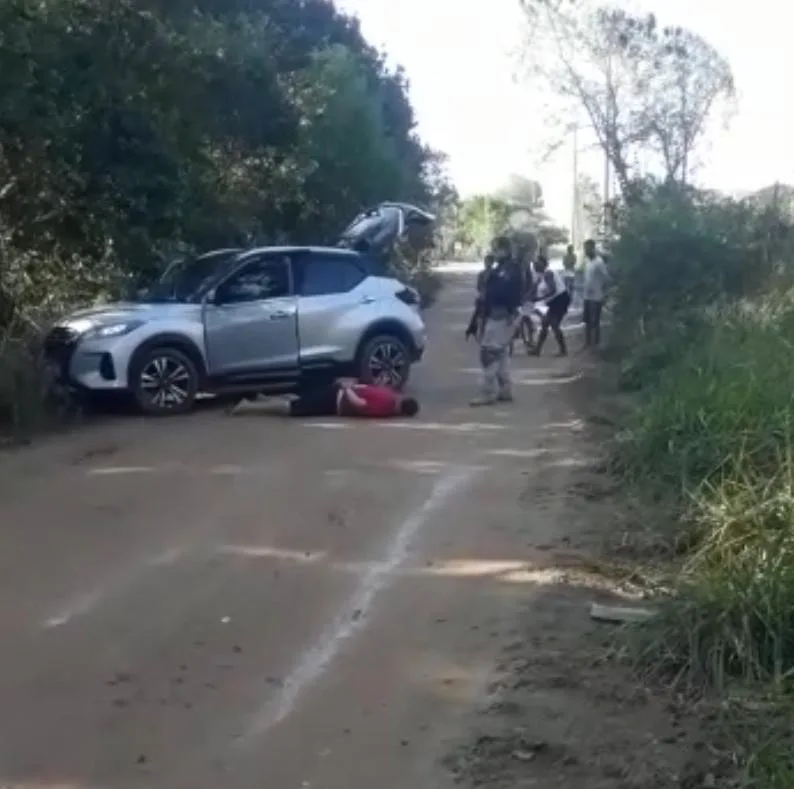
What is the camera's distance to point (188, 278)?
17547 millimetres

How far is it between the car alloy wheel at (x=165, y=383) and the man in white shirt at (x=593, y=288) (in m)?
8.79

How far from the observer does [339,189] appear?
31.7 metres

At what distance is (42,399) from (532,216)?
72.3m

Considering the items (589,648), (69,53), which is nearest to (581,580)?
(589,648)

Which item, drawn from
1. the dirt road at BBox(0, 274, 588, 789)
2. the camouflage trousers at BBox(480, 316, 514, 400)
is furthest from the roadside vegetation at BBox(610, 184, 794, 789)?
the camouflage trousers at BBox(480, 316, 514, 400)

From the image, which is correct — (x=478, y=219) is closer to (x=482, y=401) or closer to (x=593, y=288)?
(x=593, y=288)

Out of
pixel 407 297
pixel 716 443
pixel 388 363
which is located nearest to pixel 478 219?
pixel 407 297

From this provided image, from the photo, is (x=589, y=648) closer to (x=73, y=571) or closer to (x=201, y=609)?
(x=201, y=609)

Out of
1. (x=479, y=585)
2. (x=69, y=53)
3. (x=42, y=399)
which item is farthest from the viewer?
(x=69, y=53)

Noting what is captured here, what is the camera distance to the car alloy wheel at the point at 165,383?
53.7 feet

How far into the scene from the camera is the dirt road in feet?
19.8

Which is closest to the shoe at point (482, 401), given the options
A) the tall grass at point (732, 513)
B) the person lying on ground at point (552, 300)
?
the tall grass at point (732, 513)

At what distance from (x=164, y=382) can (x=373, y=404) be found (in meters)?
2.16

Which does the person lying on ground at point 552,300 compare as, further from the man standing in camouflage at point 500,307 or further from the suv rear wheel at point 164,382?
the suv rear wheel at point 164,382
